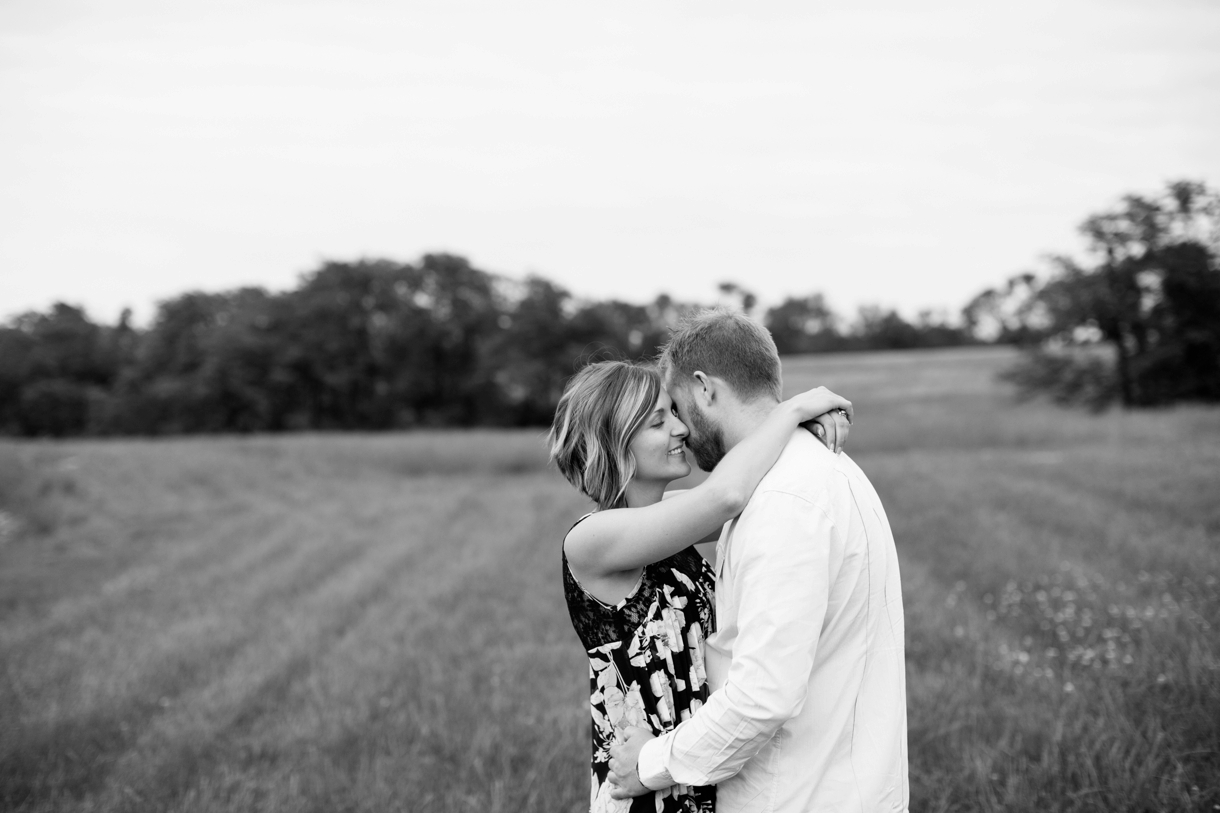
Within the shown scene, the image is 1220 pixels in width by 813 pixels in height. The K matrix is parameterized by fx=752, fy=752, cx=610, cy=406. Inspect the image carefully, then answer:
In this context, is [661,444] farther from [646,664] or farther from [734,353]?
[646,664]

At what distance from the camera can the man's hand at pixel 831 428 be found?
8.06 feet

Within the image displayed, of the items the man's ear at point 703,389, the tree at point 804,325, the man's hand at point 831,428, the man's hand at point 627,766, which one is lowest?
the man's hand at point 627,766

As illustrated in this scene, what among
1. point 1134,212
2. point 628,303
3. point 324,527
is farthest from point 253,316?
point 1134,212

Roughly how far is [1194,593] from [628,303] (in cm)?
6340

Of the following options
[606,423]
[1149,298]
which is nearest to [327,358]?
[1149,298]

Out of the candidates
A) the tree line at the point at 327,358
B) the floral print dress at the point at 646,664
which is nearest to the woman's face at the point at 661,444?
the floral print dress at the point at 646,664

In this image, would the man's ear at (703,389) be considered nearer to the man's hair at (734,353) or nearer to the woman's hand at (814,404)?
the man's hair at (734,353)

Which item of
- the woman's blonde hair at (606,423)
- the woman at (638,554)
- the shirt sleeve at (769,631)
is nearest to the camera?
the shirt sleeve at (769,631)

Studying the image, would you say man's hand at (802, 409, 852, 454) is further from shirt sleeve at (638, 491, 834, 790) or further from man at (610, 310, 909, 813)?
shirt sleeve at (638, 491, 834, 790)

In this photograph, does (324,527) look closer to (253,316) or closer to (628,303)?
(253,316)

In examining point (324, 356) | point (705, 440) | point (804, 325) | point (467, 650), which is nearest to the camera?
point (705, 440)

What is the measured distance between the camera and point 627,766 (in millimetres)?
2420

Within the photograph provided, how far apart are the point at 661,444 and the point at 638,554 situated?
45 centimetres

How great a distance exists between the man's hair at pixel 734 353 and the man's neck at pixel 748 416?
0.09ft
